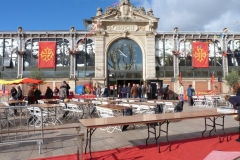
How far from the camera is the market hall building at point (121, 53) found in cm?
2520

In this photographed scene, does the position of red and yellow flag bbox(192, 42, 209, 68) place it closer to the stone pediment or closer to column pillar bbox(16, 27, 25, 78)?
the stone pediment

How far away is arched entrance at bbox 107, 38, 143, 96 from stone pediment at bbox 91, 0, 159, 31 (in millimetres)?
2129

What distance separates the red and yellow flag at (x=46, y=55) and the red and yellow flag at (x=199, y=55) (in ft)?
58.7

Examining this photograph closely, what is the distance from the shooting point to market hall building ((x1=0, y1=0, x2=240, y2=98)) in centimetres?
2520

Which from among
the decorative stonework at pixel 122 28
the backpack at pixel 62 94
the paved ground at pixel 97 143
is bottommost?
the paved ground at pixel 97 143

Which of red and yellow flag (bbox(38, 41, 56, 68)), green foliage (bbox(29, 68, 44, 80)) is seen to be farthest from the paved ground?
red and yellow flag (bbox(38, 41, 56, 68))

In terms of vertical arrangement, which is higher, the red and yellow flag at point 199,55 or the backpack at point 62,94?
the red and yellow flag at point 199,55

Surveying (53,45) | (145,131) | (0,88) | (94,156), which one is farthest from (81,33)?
(94,156)

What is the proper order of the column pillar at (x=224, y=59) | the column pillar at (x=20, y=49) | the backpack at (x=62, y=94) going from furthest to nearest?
1. the column pillar at (x=224, y=59)
2. the column pillar at (x=20, y=49)
3. the backpack at (x=62, y=94)

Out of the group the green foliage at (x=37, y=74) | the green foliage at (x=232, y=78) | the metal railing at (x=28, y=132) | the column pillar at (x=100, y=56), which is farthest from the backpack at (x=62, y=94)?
the green foliage at (x=232, y=78)

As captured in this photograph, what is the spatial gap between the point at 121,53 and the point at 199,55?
10.2 meters

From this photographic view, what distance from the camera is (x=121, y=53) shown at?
2620 centimetres

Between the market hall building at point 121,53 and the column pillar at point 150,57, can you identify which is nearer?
the market hall building at point 121,53

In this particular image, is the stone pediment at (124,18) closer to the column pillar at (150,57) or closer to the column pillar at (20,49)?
the column pillar at (150,57)
